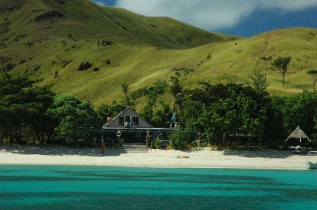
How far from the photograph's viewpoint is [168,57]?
646 feet

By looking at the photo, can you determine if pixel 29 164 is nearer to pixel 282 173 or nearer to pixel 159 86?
pixel 282 173

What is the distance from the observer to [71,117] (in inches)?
2120

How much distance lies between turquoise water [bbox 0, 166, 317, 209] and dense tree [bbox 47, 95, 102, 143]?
7801 mm

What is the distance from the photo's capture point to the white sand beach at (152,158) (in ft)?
166

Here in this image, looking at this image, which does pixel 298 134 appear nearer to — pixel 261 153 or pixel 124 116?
pixel 261 153

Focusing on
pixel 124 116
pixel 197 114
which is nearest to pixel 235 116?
pixel 197 114

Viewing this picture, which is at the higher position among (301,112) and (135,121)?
(301,112)

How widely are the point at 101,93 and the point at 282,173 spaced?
5069 inches

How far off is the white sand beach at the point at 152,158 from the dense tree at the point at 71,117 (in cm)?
238

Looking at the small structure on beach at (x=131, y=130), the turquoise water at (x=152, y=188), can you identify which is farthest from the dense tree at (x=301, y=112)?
the small structure on beach at (x=131, y=130)

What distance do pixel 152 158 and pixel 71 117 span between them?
38.3 feet

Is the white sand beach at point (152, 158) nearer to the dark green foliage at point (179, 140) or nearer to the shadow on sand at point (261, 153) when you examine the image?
the shadow on sand at point (261, 153)

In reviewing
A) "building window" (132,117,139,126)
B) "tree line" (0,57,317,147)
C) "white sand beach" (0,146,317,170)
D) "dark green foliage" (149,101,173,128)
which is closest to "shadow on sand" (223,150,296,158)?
"white sand beach" (0,146,317,170)

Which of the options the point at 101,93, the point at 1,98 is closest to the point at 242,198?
the point at 1,98
